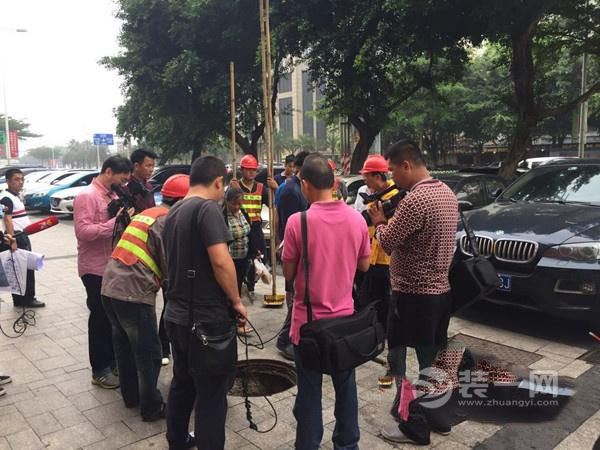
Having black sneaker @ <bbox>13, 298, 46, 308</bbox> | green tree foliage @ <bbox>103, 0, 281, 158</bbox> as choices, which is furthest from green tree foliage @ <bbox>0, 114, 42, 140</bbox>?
black sneaker @ <bbox>13, 298, 46, 308</bbox>

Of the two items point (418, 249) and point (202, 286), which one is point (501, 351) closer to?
point (418, 249)

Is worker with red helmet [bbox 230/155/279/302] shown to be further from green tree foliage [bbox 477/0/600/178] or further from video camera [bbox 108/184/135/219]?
green tree foliage [bbox 477/0/600/178]

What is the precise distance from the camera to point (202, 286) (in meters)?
2.57

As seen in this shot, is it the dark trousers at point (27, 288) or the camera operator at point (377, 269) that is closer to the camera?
the camera operator at point (377, 269)

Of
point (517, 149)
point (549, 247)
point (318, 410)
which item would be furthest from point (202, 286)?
point (517, 149)

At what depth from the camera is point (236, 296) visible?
8.58 feet

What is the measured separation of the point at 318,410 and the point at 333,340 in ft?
1.53

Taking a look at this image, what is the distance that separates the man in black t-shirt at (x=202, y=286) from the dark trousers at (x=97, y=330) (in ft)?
4.39

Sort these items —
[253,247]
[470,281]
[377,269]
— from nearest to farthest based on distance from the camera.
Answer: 1. [470,281]
2. [377,269]
3. [253,247]

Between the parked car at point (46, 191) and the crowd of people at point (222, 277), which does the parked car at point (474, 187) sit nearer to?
the crowd of people at point (222, 277)

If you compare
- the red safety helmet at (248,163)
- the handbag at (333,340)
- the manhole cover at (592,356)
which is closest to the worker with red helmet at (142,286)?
the handbag at (333,340)

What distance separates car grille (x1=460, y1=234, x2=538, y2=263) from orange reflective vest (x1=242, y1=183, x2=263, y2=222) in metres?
2.44

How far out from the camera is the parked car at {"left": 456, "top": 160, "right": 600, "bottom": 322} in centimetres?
446

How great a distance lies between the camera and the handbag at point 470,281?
3006 millimetres
